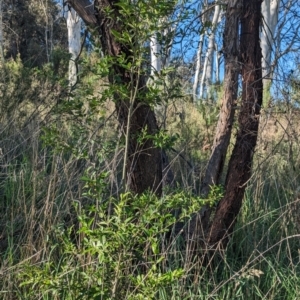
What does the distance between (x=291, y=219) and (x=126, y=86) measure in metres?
1.68

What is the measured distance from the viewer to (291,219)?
3445 millimetres

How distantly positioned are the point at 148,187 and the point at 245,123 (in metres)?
0.79

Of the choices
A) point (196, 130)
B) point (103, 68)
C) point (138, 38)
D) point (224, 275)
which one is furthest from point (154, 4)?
point (196, 130)

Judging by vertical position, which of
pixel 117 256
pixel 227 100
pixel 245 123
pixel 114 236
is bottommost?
pixel 117 256

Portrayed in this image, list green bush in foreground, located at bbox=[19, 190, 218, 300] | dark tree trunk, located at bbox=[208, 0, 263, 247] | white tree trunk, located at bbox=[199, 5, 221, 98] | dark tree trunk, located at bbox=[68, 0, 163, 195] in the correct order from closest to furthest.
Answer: green bush in foreground, located at bbox=[19, 190, 218, 300], dark tree trunk, located at bbox=[68, 0, 163, 195], dark tree trunk, located at bbox=[208, 0, 263, 247], white tree trunk, located at bbox=[199, 5, 221, 98]

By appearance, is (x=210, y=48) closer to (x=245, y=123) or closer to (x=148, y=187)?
(x=245, y=123)

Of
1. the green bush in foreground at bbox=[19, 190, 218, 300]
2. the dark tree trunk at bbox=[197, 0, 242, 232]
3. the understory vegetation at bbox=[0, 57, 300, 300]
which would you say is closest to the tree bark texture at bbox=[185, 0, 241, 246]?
the dark tree trunk at bbox=[197, 0, 242, 232]

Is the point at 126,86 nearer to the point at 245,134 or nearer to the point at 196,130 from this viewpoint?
the point at 245,134

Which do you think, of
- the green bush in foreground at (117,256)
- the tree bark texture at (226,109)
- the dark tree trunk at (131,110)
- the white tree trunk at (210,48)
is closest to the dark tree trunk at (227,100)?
the tree bark texture at (226,109)

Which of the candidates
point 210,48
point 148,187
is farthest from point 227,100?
point 148,187

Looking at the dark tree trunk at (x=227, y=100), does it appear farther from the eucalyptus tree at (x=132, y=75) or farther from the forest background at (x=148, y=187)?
the eucalyptus tree at (x=132, y=75)

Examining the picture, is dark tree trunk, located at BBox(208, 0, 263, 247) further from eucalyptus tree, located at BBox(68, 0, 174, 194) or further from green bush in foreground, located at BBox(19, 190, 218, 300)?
green bush in foreground, located at BBox(19, 190, 218, 300)

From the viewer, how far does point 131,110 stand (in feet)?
7.90

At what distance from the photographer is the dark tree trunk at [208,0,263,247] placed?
3.16 metres
